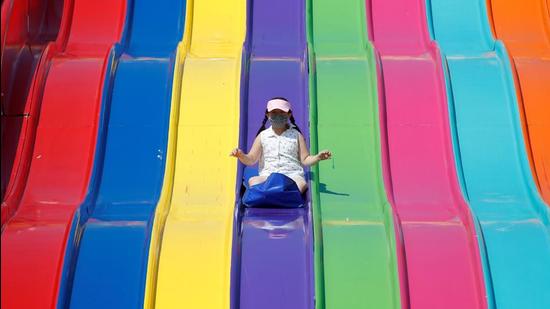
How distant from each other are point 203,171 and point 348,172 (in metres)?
1.12

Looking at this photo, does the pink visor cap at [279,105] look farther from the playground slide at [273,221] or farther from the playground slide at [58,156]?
the playground slide at [58,156]

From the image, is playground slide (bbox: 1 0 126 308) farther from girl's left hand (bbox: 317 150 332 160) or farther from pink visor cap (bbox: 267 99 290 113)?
girl's left hand (bbox: 317 150 332 160)

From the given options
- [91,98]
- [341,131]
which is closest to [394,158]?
[341,131]

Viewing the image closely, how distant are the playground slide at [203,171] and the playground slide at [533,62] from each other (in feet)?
7.72

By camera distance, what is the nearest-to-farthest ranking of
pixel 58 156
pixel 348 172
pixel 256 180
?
pixel 256 180 < pixel 348 172 < pixel 58 156

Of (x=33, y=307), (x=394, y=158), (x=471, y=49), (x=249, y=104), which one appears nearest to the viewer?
(x=33, y=307)

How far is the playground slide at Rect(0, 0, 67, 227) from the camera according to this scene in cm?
507

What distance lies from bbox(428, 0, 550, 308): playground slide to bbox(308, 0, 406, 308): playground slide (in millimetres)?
680

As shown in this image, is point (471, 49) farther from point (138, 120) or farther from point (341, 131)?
point (138, 120)

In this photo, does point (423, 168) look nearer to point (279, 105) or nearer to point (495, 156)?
point (495, 156)

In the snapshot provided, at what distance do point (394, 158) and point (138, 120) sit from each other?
209 centimetres

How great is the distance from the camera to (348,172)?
5242 mm

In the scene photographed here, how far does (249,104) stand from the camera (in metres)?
5.71

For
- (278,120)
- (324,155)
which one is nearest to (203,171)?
(278,120)
